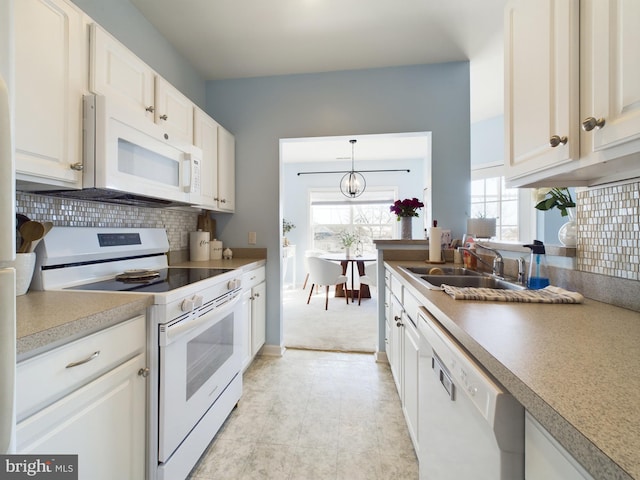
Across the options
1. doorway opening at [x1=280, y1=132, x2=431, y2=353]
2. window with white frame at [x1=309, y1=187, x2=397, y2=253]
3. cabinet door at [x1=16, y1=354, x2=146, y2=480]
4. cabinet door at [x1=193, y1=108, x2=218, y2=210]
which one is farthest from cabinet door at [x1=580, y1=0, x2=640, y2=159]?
window with white frame at [x1=309, y1=187, x2=397, y2=253]

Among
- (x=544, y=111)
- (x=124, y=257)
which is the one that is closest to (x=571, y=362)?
(x=544, y=111)

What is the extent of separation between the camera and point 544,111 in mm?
986

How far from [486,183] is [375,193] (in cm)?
214

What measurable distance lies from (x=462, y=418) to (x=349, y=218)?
553 centimetres

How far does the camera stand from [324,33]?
2162 mm

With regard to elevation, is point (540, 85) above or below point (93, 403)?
above

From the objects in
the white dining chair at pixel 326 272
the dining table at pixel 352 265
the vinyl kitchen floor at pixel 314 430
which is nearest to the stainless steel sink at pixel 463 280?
the vinyl kitchen floor at pixel 314 430

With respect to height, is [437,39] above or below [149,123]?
above

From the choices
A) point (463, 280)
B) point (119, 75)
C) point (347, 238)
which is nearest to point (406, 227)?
point (463, 280)

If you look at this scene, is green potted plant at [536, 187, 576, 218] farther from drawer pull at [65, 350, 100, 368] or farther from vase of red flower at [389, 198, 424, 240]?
drawer pull at [65, 350, 100, 368]

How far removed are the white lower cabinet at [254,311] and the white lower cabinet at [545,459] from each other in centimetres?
183

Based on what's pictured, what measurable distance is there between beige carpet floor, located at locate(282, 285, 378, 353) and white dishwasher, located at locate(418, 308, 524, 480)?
187cm

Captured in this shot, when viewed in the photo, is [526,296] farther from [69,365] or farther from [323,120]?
[323,120]

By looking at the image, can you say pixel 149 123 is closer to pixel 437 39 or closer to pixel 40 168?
pixel 40 168
